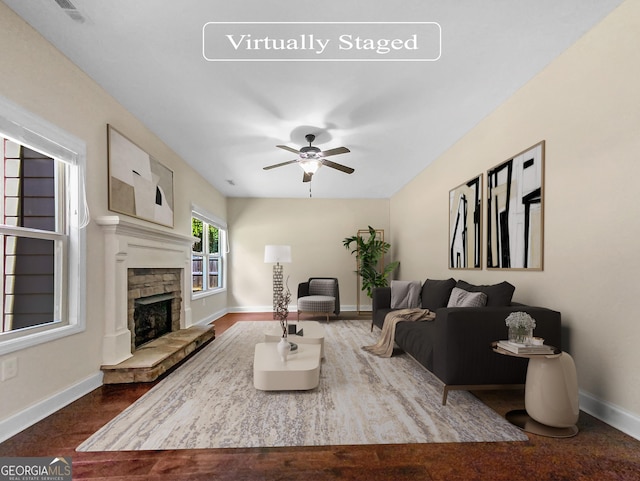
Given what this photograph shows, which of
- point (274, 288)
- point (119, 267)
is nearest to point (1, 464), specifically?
point (119, 267)

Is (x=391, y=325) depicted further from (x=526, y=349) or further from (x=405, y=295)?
(x=526, y=349)

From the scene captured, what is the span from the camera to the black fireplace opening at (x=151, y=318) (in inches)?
151

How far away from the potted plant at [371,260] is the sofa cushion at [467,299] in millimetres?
3364

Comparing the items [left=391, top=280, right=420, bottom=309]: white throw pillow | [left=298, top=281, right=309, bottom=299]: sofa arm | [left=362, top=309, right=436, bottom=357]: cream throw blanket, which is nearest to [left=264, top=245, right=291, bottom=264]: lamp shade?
[left=298, top=281, right=309, bottom=299]: sofa arm

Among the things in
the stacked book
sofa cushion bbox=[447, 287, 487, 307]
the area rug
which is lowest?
the area rug

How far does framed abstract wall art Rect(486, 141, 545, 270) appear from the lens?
2904 mm

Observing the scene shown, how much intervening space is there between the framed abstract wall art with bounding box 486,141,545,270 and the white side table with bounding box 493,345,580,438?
964 millimetres

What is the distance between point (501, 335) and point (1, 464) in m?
3.10

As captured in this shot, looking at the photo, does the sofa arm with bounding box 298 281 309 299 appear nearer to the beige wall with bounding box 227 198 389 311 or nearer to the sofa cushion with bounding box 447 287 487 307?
the beige wall with bounding box 227 198 389 311

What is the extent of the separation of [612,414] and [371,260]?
5.26m

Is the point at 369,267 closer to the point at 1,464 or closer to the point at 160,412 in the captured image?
the point at 160,412

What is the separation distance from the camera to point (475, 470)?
1.76m

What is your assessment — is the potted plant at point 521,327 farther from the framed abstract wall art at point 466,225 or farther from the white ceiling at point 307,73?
the white ceiling at point 307,73

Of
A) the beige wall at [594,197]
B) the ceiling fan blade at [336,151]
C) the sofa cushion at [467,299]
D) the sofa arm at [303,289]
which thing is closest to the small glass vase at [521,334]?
the beige wall at [594,197]
